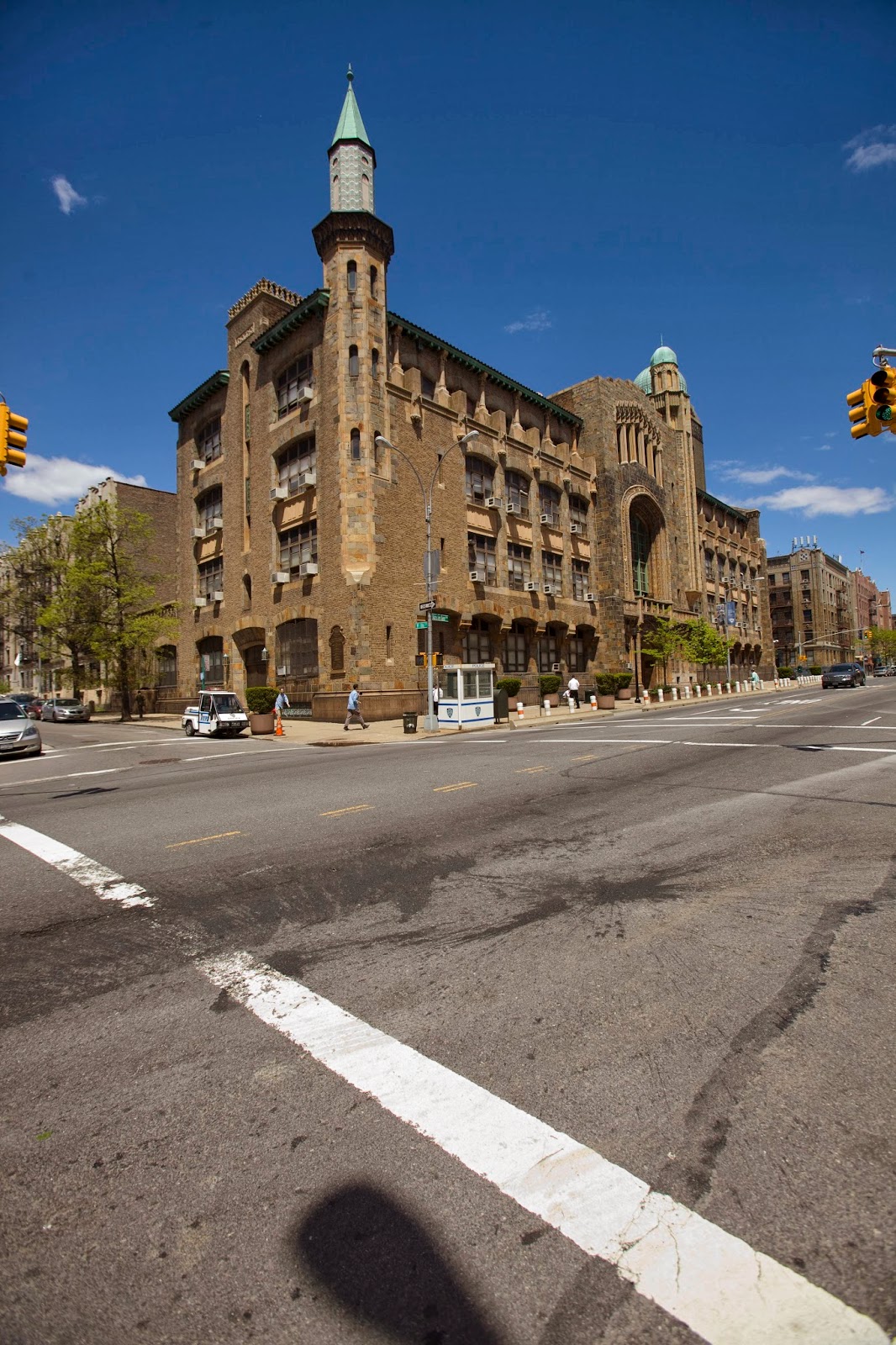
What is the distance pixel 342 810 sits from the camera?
26.8 feet

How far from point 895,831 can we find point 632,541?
43911 mm

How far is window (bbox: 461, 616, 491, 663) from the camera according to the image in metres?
34.3

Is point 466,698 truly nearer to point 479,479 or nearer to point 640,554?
point 479,479

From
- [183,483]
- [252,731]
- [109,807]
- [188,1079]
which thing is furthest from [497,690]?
[183,483]

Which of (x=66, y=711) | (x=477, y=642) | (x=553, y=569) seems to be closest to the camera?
(x=477, y=642)

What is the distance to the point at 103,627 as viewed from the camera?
3881 cm

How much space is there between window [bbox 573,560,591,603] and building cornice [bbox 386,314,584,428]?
9766mm

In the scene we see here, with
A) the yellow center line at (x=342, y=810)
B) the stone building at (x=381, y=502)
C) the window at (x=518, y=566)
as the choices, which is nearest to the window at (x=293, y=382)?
the stone building at (x=381, y=502)

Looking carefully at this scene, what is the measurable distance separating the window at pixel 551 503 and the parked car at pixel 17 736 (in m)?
29.8

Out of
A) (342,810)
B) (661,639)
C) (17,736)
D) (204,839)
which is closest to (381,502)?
(17,736)

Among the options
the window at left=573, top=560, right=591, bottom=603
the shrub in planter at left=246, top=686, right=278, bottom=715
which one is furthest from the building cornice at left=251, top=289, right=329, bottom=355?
the window at left=573, top=560, right=591, bottom=603

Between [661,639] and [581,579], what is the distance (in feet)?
24.1

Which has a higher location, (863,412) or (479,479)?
(479,479)

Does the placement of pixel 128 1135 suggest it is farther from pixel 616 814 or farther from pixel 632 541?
pixel 632 541
